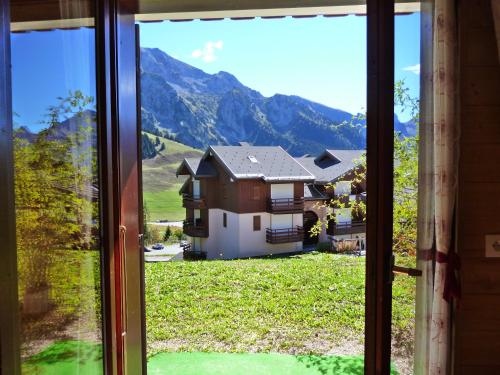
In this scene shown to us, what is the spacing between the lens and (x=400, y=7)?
1267 mm

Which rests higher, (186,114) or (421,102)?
(186,114)

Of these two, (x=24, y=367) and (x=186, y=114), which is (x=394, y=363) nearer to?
(x=24, y=367)

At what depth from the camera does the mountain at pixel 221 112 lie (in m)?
9.05

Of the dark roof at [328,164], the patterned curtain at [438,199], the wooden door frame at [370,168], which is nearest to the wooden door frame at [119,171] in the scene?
the wooden door frame at [370,168]

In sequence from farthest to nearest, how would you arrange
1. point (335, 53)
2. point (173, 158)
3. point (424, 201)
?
1. point (173, 158)
2. point (335, 53)
3. point (424, 201)

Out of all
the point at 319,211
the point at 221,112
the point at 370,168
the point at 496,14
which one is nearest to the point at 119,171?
the point at 370,168

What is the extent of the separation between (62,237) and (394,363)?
1103mm

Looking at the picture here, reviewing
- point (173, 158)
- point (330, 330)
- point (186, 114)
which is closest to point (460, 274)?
point (330, 330)

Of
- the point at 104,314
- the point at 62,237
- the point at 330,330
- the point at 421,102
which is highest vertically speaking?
the point at 421,102

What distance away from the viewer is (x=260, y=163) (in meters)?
8.67

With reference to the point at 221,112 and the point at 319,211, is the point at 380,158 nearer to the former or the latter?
the point at 319,211

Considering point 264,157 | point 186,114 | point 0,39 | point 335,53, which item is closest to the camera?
point 0,39

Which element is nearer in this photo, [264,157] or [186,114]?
[264,157]

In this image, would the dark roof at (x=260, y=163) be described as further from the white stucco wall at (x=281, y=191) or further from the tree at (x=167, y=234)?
the tree at (x=167, y=234)
